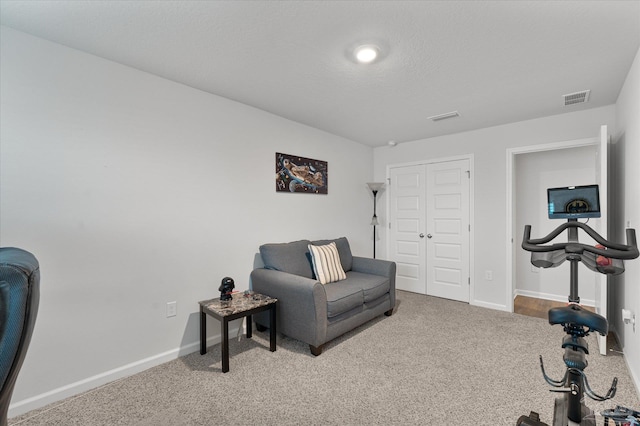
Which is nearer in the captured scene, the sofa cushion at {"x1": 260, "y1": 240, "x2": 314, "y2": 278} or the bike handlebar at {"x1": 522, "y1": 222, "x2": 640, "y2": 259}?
the bike handlebar at {"x1": 522, "y1": 222, "x2": 640, "y2": 259}

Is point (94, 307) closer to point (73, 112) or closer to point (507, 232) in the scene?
point (73, 112)

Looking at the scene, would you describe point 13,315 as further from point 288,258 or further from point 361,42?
point 288,258

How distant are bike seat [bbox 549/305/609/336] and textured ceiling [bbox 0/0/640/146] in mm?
1608

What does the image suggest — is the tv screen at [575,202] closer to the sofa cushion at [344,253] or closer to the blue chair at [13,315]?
the blue chair at [13,315]

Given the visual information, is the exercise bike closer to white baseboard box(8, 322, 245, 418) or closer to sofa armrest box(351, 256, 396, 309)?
sofa armrest box(351, 256, 396, 309)

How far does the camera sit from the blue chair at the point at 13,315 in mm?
564

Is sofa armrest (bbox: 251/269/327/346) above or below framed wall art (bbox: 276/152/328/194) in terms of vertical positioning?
below

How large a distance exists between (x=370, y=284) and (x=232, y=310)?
1525 mm

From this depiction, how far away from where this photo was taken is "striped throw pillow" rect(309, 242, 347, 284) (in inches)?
129

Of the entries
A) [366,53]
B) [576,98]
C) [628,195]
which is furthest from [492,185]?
[366,53]

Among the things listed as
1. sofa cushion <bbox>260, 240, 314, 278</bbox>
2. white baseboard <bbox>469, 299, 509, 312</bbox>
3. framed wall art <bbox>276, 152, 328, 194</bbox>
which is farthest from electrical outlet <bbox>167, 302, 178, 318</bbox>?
white baseboard <bbox>469, 299, 509, 312</bbox>

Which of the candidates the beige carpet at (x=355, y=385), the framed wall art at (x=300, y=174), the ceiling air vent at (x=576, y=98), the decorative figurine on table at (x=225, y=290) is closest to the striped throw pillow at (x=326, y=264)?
the beige carpet at (x=355, y=385)

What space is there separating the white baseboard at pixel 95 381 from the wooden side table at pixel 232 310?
0.21 m

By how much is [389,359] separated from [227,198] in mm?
2128
